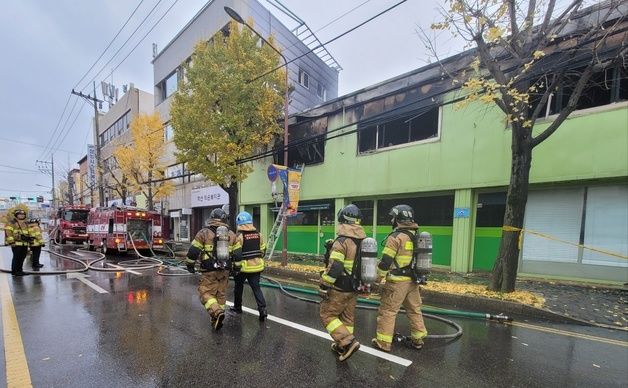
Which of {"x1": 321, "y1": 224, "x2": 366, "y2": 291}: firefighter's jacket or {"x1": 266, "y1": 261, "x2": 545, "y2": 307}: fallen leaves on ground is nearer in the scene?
{"x1": 321, "y1": 224, "x2": 366, "y2": 291}: firefighter's jacket

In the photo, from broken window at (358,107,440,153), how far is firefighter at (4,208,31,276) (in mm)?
10870

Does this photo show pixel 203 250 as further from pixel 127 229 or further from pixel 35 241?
pixel 127 229

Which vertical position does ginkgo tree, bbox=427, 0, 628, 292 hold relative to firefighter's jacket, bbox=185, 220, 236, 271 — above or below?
above

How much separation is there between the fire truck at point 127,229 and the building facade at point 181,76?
3591 mm

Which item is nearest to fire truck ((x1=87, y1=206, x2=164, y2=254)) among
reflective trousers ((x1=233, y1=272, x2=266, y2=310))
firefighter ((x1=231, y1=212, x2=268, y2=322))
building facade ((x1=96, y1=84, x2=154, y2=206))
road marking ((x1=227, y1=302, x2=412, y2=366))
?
road marking ((x1=227, y1=302, x2=412, y2=366))

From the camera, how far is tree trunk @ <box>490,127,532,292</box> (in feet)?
21.7

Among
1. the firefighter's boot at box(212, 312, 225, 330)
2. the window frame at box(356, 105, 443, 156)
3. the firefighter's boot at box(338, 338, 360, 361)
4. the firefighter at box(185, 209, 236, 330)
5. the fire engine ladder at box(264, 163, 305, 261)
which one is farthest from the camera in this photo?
the fire engine ladder at box(264, 163, 305, 261)

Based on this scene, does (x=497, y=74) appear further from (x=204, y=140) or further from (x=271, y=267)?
(x=204, y=140)

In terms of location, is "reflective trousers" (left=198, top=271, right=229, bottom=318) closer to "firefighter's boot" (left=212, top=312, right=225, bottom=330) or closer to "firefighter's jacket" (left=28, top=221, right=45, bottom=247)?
"firefighter's boot" (left=212, top=312, right=225, bottom=330)

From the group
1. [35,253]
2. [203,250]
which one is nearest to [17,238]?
[35,253]

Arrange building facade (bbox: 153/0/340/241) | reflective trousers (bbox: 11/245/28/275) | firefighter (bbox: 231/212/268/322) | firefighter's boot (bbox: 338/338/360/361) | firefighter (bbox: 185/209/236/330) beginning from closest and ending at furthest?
firefighter's boot (bbox: 338/338/360/361)
firefighter (bbox: 185/209/236/330)
firefighter (bbox: 231/212/268/322)
reflective trousers (bbox: 11/245/28/275)
building facade (bbox: 153/0/340/241)

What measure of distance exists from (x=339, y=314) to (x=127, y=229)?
1414 cm

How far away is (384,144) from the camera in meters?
11.9

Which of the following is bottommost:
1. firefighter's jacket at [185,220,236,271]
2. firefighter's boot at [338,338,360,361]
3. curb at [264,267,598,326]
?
curb at [264,267,598,326]
